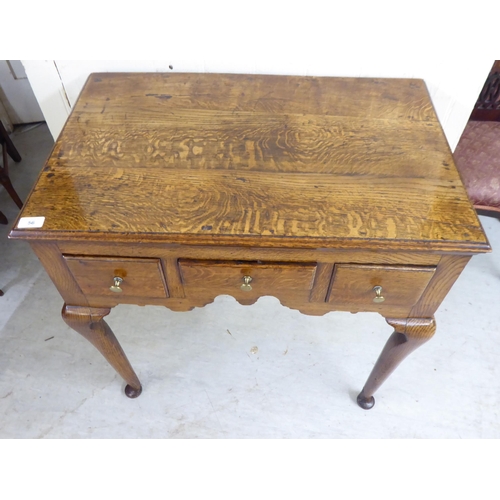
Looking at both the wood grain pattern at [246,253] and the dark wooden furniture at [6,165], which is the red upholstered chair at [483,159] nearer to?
the wood grain pattern at [246,253]

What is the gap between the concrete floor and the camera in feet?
3.95

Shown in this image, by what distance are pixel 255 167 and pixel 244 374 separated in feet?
2.47

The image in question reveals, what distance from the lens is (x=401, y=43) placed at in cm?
99

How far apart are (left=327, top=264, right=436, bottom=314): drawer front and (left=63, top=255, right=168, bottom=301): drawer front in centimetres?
35

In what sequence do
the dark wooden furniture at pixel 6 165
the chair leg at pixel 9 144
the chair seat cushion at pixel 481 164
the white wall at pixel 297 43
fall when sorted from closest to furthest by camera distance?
the white wall at pixel 297 43, the chair seat cushion at pixel 481 164, the dark wooden furniture at pixel 6 165, the chair leg at pixel 9 144

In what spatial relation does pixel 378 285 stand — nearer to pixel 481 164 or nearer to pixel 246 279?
pixel 246 279

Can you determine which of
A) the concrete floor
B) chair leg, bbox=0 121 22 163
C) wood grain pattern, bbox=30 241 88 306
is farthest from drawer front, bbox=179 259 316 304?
chair leg, bbox=0 121 22 163

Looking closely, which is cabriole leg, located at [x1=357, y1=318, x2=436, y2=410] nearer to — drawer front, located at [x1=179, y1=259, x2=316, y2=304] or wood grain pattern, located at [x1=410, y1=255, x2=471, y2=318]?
wood grain pattern, located at [x1=410, y1=255, x2=471, y2=318]

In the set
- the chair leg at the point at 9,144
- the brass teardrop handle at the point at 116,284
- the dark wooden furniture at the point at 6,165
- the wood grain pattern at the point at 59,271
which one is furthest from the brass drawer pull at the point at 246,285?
the chair leg at the point at 9,144

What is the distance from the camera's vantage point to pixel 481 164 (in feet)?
4.03

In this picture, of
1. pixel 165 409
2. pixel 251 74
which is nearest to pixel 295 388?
pixel 165 409

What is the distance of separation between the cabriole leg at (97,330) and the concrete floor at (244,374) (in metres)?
0.20

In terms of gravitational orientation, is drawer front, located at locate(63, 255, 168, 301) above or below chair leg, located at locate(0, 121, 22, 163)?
above

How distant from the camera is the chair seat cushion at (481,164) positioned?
1.20 meters
